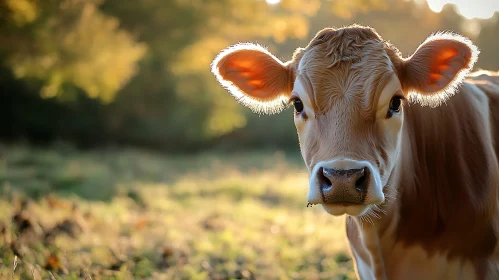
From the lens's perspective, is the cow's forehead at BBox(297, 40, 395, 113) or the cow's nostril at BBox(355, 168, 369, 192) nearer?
the cow's nostril at BBox(355, 168, 369, 192)

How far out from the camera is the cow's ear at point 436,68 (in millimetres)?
2838

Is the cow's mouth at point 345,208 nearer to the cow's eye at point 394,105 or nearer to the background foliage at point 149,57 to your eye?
the cow's eye at point 394,105

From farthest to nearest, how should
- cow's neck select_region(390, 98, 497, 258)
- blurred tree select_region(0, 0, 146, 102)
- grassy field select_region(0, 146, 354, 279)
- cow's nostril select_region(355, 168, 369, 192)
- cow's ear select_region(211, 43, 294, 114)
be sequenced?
1. blurred tree select_region(0, 0, 146, 102)
2. grassy field select_region(0, 146, 354, 279)
3. cow's ear select_region(211, 43, 294, 114)
4. cow's neck select_region(390, 98, 497, 258)
5. cow's nostril select_region(355, 168, 369, 192)

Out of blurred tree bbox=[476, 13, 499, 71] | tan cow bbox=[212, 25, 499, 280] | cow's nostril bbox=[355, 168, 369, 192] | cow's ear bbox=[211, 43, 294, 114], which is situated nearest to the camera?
cow's nostril bbox=[355, 168, 369, 192]

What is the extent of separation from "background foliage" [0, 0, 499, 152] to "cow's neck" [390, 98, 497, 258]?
1.62m

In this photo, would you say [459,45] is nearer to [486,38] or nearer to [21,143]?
[21,143]

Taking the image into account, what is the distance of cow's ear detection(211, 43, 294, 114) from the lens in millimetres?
3162

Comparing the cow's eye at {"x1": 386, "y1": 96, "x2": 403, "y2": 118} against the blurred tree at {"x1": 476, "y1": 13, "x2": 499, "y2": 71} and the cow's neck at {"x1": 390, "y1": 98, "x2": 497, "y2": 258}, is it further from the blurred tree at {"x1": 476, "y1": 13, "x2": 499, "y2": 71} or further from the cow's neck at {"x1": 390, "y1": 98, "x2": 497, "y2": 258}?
the blurred tree at {"x1": 476, "y1": 13, "x2": 499, "y2": 71}

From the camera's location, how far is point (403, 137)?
300cm

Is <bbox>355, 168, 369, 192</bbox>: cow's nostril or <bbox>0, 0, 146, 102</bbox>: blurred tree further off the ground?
<bbox>0, 0, 146, 102</bbox>: blurred tree

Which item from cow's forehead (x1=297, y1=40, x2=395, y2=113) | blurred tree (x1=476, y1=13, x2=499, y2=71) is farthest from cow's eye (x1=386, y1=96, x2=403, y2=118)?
blurred tree (x1=476, y1=13, x2=499, y2=71)

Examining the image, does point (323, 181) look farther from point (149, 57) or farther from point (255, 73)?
point (149, 57)

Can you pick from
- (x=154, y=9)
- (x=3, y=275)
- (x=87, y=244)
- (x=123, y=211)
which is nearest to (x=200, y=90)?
(x=154, y=9)

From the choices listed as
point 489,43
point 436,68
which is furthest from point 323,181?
point 489,43
